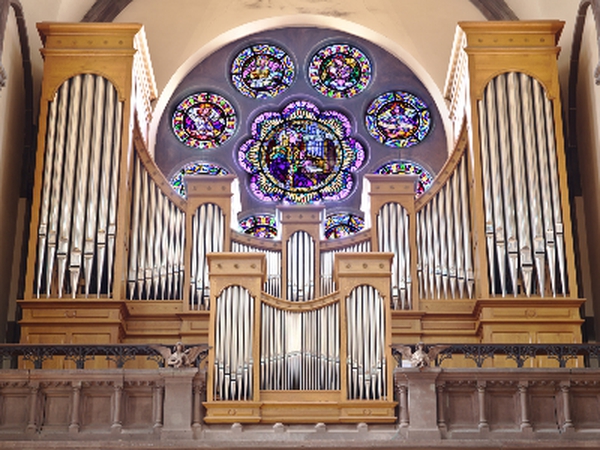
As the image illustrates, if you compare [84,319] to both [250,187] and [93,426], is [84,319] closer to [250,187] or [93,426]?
[93,426]

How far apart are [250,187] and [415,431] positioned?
6.89 metres

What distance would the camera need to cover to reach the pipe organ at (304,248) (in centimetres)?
1416

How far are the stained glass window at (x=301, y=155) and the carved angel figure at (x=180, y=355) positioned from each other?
5.67 m

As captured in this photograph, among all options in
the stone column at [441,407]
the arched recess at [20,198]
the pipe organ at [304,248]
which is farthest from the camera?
the arched recess at [20,198]

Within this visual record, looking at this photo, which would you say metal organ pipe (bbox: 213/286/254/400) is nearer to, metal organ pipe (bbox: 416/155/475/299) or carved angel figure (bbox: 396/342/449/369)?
carved angel figure (bbox: 396/342/449/369)

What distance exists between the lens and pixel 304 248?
55.9 ft

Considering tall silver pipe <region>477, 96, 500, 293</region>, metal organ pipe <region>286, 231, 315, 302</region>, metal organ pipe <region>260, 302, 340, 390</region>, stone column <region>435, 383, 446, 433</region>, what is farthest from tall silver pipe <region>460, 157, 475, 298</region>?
metal organ pipe <region>260, 302, 340, 390</region>

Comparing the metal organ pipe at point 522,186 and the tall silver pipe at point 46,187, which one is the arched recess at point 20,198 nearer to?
the tall silver pipe at point 46,187

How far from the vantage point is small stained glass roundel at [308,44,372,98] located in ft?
66.6

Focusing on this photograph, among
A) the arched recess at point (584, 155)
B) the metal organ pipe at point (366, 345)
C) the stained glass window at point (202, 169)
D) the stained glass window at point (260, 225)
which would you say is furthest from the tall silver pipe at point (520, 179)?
the stained glass window at point (202, 169)

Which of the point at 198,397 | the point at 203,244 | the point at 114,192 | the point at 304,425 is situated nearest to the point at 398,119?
the point at 203,244

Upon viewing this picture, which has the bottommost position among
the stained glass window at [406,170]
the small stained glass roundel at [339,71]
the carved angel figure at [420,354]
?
the carved angel figure at [420,354]

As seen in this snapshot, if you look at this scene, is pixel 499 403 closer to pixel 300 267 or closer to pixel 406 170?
pixel 300 267

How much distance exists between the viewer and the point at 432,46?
19.4 m
